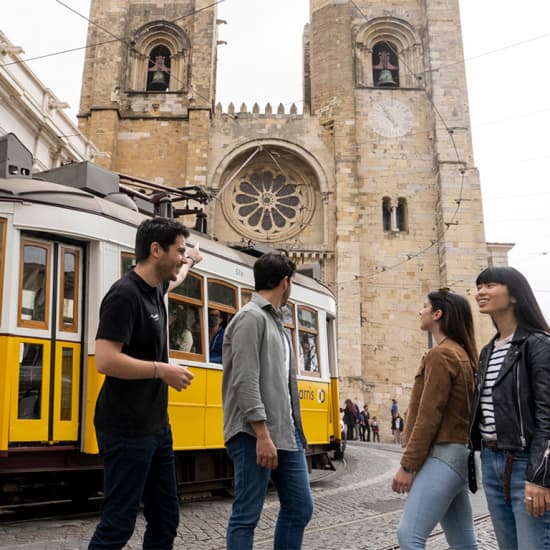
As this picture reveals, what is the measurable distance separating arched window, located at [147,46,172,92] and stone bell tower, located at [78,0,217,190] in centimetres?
4

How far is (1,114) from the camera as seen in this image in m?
15.0

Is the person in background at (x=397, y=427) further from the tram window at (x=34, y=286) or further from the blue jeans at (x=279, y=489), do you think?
the blue jeans at (x=279, y=489)

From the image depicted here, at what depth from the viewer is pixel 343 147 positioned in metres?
22.4

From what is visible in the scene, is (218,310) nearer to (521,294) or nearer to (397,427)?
(521,294)

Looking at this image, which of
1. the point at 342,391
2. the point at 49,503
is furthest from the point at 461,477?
the point at 342,391

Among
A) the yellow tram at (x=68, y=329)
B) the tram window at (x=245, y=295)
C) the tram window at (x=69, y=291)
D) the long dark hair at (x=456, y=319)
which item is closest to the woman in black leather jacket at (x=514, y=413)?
the long dark hair at (x=456, y=319)

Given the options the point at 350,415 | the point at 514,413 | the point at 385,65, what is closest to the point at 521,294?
the point at 514,413

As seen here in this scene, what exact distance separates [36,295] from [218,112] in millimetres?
19448

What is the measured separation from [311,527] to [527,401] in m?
3.41

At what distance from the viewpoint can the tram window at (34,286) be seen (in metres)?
5.18

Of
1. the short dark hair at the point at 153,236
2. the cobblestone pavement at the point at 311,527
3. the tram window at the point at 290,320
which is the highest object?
the tram window at the point at 290,320

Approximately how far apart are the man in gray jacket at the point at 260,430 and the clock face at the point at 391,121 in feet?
69.8

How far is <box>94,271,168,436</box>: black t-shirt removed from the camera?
2.39 m

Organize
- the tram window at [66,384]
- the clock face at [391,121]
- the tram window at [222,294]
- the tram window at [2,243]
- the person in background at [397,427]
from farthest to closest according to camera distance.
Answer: the clock face at [391,121]
the person in background at [397,427]
the tram window at [222,294]
the tram window at [66,384]
the tram window at [2,243]
